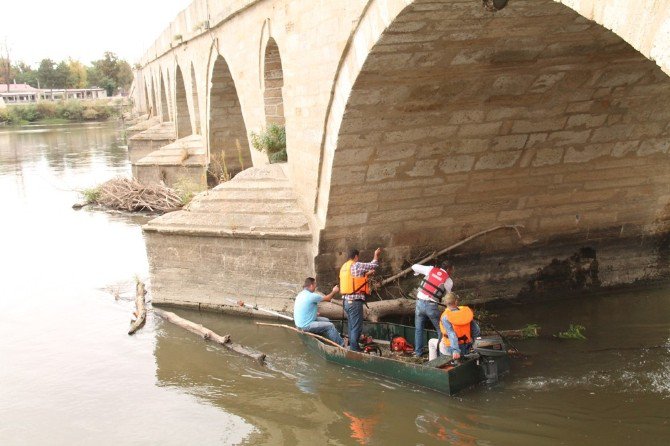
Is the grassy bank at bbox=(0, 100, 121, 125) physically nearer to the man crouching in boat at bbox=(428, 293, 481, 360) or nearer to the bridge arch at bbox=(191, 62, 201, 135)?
the bridge arch at bbox=(191, 62, 201, 135)

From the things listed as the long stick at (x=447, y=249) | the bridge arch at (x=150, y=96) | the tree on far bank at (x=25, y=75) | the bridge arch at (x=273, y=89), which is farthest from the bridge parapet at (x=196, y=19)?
the tree on far bank at (x=25, y=75)

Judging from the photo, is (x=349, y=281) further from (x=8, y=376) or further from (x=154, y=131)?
(x=154, y=131)

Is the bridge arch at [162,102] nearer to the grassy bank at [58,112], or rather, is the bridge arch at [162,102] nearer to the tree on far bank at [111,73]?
the grassy bank at [58,112]

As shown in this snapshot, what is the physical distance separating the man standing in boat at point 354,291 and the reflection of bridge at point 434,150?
98cm

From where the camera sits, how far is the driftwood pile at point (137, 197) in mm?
16297

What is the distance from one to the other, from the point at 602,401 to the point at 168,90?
68.4ft

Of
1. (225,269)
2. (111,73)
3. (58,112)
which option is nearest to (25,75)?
(111,73)

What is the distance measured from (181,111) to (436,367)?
17.2 m

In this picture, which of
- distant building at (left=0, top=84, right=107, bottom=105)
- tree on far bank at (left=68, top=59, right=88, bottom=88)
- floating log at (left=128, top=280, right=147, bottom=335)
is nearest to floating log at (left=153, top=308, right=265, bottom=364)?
floating log at (left=128, top=280, right=147, bottom=335)

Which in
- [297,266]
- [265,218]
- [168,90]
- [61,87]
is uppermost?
[61,87]

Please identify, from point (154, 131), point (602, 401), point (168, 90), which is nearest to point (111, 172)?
point (154, 131)

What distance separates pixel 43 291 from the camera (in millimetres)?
11188

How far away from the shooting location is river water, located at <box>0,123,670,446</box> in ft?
22.1

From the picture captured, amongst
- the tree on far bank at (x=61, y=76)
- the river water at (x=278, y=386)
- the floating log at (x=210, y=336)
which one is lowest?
the river water at (x=278, y=386)
